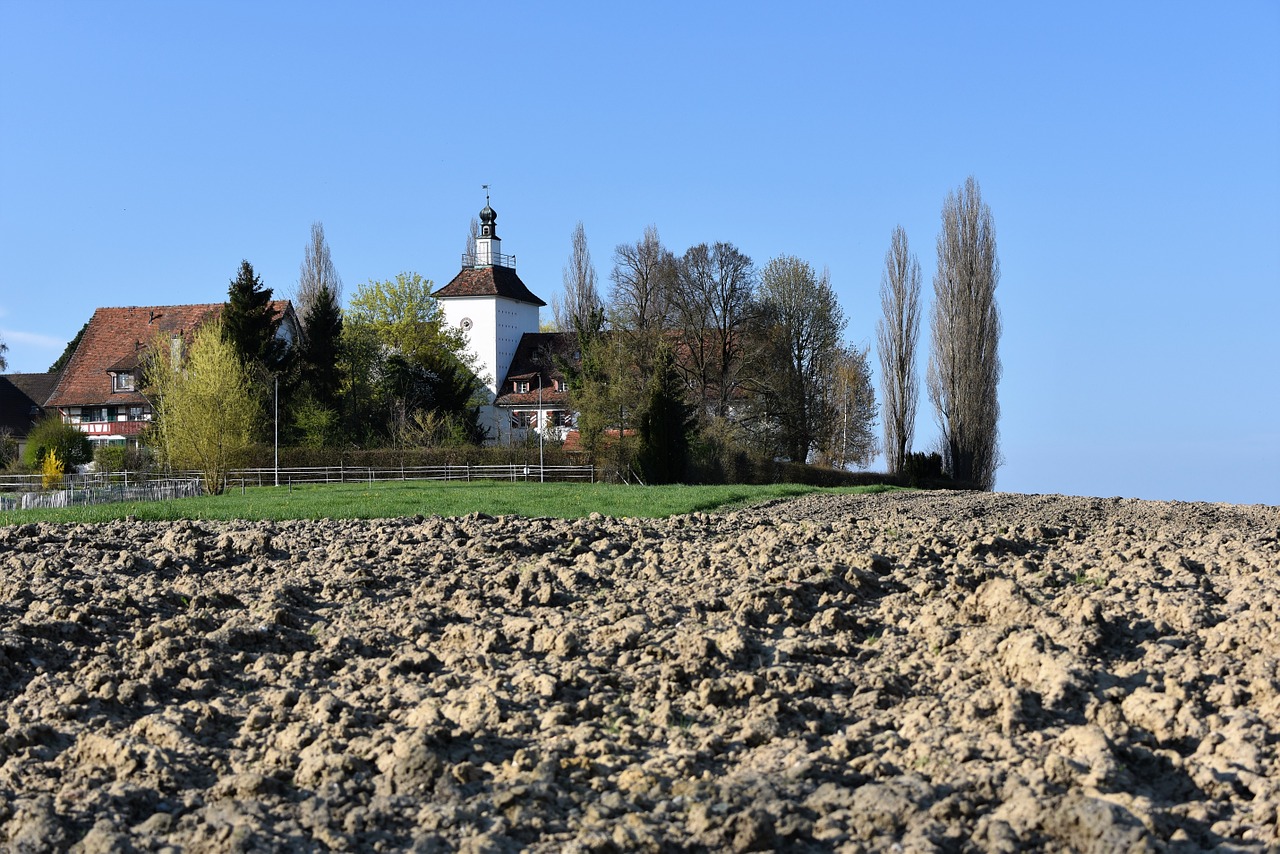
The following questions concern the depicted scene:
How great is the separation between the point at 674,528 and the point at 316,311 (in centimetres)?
4569

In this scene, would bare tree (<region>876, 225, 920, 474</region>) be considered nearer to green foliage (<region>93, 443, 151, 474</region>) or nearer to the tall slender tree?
the tall slender tree

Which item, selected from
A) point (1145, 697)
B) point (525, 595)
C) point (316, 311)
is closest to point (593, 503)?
point (525, 595)

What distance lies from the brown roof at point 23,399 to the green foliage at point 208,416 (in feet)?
108

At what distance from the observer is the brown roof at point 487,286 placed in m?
72.1

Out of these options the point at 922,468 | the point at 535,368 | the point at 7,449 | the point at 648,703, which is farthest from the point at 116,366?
the point at 648,703

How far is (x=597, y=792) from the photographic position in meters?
5.58

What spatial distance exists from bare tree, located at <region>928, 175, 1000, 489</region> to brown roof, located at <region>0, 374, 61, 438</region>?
45967 millimetres

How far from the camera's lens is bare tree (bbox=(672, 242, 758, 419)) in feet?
165

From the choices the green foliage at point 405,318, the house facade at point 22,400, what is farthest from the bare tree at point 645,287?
the house facade at point 22,400

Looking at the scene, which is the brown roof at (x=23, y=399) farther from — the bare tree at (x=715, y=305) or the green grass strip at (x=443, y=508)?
the green grass strip at (x=443, y=508)

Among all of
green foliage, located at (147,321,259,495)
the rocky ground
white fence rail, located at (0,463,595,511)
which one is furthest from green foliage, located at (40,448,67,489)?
the rocky ground

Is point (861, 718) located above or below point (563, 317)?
below

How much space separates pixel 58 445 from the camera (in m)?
46.8

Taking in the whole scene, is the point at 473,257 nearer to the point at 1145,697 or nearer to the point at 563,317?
the point at 563,317
